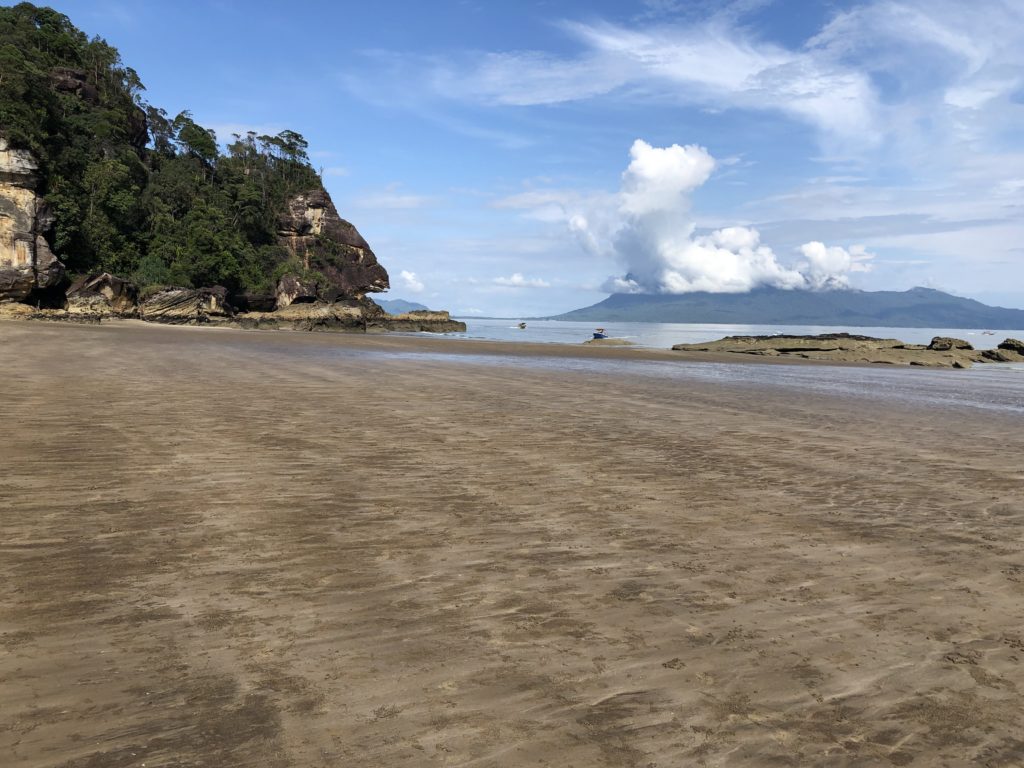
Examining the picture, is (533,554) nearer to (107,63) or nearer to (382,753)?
(382,753)

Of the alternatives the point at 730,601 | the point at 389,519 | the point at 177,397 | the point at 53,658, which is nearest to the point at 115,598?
the point at 53,658

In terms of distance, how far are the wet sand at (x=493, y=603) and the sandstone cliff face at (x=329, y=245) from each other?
98.2 m

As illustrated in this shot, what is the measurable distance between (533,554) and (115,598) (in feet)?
8.64

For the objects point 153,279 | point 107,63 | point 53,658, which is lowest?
point 53,658

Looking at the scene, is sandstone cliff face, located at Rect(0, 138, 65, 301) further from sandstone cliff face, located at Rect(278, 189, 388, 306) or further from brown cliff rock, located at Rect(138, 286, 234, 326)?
sandstone cliff face, located at Rect(278, 189, 388, 306)

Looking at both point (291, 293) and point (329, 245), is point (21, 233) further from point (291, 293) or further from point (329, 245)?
point (329, 245)

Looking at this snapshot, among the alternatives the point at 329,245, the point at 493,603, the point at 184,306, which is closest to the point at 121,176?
the point at 184,306

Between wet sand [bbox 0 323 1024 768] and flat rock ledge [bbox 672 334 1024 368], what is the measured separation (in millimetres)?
35282

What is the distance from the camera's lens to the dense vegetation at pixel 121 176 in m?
63.3

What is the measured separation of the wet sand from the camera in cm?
248

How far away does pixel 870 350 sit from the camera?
4244cm

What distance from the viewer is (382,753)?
233 cm

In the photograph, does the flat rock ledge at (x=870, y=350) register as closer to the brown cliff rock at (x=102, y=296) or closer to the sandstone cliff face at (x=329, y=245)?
the brown cliff rock at (x=102, y=296)

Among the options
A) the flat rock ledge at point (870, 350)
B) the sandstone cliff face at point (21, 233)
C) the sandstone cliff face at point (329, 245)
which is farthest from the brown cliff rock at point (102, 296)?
the flat rock ledge at point (870, 350)
